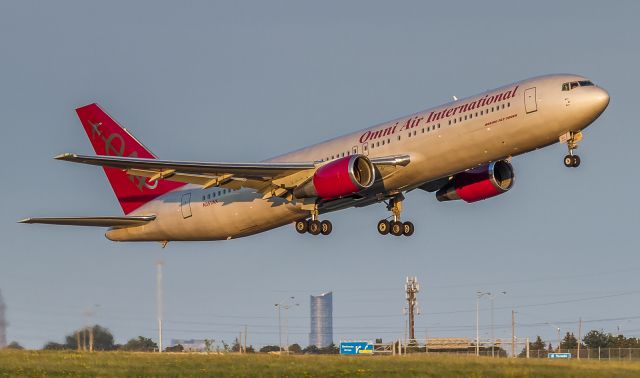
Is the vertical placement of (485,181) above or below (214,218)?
above

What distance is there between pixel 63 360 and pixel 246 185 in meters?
17.2

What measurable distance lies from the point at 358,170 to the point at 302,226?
6.81 m

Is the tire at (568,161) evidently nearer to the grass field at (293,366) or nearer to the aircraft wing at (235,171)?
the aircraft wing at (235,171)

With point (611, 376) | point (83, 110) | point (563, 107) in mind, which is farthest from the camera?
point (83, 110)

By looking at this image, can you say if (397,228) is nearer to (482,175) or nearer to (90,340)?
(482,175)

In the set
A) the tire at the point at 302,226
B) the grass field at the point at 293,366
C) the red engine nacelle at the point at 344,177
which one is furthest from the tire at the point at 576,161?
the tire at the point at 302,226

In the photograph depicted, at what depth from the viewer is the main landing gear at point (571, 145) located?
52.3 metres

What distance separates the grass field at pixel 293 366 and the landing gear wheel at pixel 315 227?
13.8m

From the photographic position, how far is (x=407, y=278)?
128 m

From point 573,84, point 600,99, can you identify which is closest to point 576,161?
point 600,99

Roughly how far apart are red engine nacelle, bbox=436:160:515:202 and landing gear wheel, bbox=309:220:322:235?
7973mm

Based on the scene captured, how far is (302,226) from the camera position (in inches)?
2392

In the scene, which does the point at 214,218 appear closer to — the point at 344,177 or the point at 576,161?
the point at 344,177

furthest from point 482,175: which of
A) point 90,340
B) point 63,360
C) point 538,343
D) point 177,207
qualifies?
point 538,343
